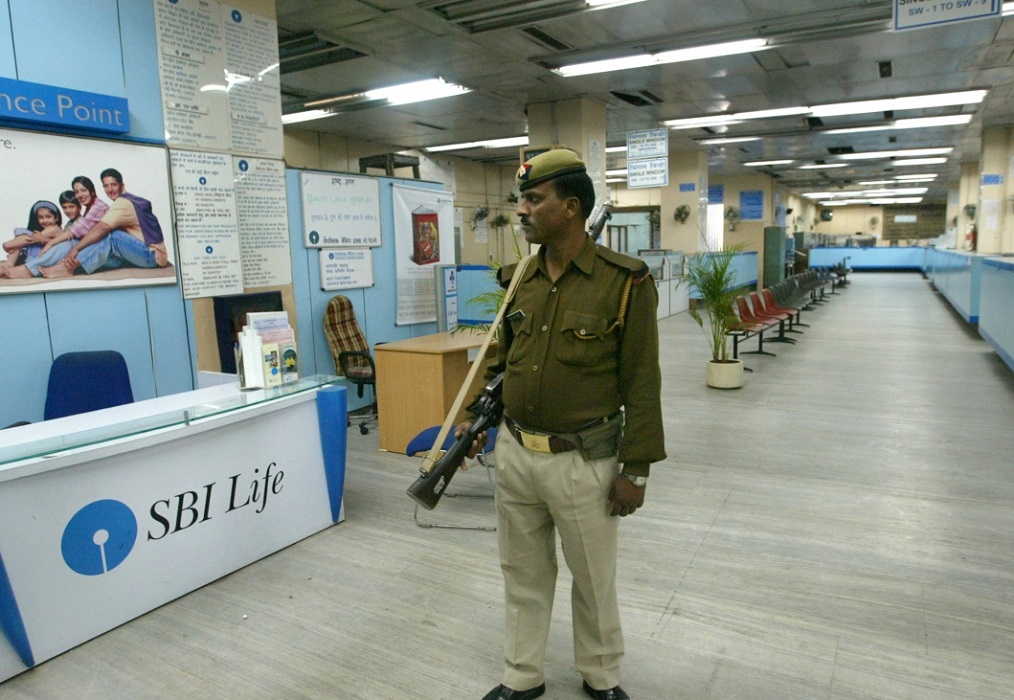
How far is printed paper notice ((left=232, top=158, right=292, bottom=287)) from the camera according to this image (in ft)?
14.0

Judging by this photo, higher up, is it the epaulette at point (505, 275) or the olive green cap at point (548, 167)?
the olive green cap at point (548, 167)

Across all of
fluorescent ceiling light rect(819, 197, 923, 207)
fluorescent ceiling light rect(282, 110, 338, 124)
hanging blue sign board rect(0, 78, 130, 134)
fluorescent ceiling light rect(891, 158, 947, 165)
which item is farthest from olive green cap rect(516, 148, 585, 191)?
fluorescent ceiling light rect(819, 197, 923, 207)

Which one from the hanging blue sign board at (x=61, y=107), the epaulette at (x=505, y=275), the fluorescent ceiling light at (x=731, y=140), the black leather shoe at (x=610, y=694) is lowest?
the black leather shoe at (x=610, y=694)

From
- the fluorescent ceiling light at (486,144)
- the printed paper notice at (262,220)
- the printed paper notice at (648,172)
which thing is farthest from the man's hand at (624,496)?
the fluorescent ceiling light at (486,144)

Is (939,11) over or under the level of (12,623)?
over

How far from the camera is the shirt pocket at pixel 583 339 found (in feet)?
5.61

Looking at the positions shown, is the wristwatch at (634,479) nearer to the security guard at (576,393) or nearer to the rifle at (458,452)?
the security guard at (576,393)

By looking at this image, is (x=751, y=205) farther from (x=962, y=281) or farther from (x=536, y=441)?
(x=536, y=441)

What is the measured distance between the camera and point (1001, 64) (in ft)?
25.7

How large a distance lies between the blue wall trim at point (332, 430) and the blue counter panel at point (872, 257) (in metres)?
23.5

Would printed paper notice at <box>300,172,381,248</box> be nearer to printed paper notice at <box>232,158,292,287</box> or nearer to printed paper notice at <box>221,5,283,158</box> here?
printed paper notice at <box>232,158,292,287</box>

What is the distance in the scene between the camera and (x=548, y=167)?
1.69 meters

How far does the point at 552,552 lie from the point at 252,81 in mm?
3730

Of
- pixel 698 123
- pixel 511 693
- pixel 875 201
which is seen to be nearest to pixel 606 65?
pixel 698 123
